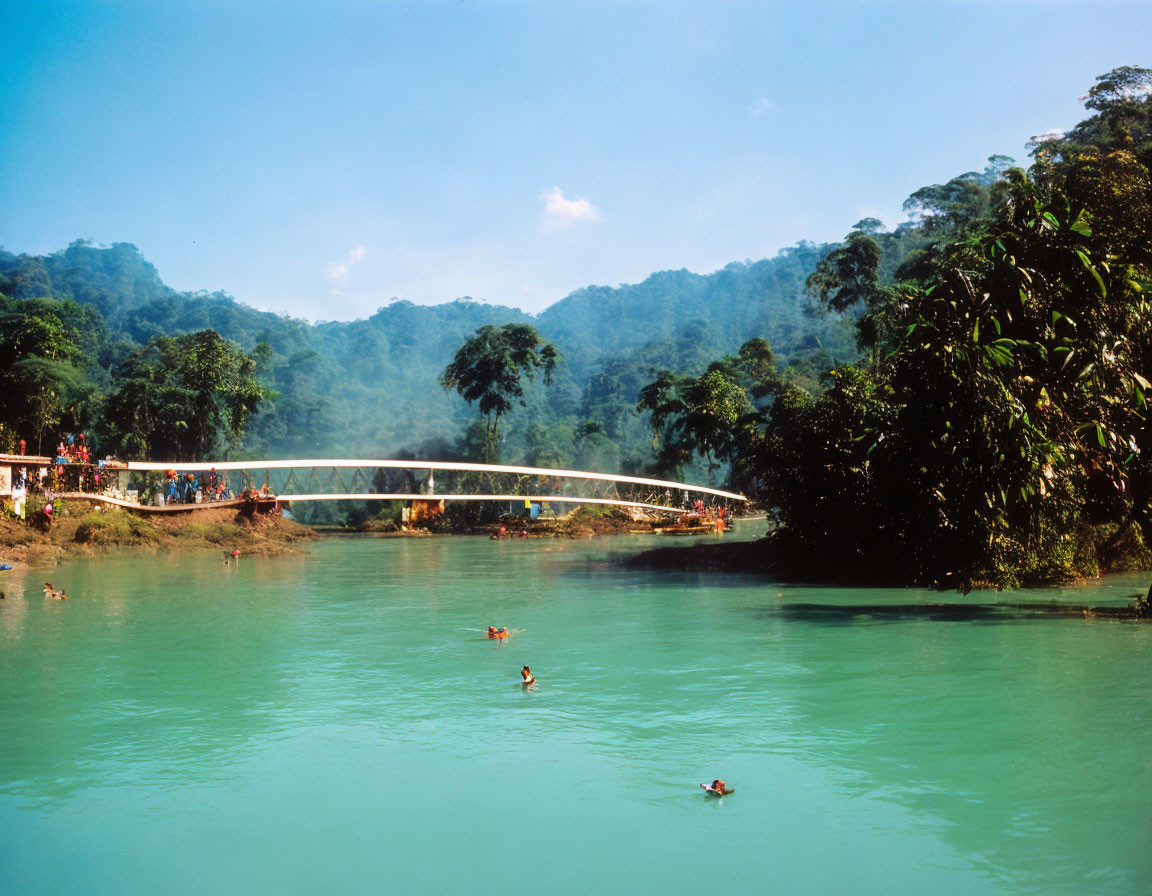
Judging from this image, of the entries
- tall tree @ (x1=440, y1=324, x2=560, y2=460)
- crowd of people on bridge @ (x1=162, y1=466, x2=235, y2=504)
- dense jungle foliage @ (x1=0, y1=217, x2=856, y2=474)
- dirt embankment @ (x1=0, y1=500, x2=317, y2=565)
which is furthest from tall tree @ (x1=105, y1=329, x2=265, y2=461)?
tall tree @ (x1=440, y1=324, x2=560, y2=460)

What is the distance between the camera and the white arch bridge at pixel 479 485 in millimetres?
52250

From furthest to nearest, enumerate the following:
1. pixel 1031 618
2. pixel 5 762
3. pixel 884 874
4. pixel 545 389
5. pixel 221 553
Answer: pixel 545 389 → pixel 221 553 → pixel 1031 618 → pixel 5 762 → pixel 884 874

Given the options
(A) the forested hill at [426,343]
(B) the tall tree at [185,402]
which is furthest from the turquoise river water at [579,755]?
(A) the forested hill at [426,343]

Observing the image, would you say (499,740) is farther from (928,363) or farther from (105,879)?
(928,363)

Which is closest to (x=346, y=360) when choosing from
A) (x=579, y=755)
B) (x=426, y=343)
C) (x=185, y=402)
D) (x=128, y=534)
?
(x=426, y=343)

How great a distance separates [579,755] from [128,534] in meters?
32.1

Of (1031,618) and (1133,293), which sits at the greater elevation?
(1133,293)

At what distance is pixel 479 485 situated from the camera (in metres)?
60.7

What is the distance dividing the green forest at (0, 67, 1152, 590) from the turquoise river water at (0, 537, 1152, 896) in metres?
3.20

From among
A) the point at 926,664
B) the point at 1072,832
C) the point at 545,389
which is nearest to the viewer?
the point at 1072,832

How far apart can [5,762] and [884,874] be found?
10.0 metres

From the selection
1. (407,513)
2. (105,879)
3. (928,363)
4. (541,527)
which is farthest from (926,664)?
(407,513)

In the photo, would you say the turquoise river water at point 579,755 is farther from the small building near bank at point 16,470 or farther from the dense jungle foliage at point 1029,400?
the small building near bank at point 16,470

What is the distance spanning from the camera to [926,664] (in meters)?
16.3
